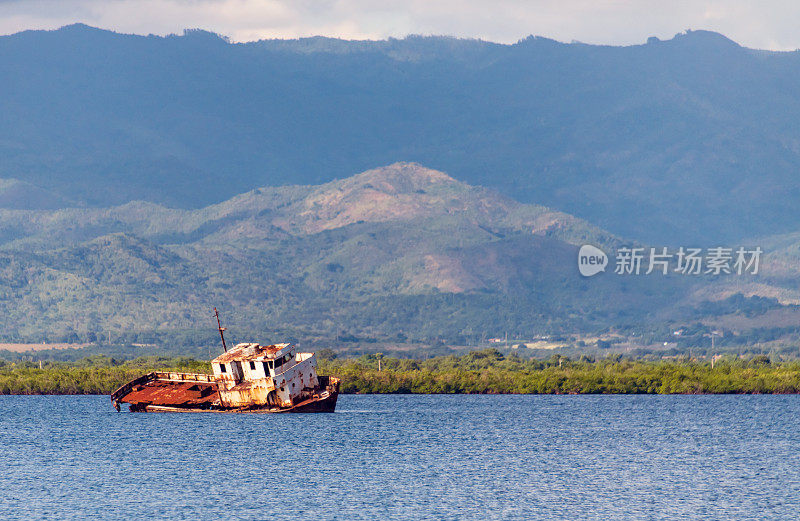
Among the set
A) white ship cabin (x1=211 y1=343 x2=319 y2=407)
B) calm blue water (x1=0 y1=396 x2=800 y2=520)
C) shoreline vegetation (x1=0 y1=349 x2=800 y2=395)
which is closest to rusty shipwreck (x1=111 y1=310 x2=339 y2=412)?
white ship cabin (x1=211 y1=343 x2=319 y2=407)

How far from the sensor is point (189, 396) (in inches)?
5310

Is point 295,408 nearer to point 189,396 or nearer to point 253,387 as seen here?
point 253,387

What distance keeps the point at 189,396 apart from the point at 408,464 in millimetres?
41447


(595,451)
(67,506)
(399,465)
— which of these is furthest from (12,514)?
(595,451)

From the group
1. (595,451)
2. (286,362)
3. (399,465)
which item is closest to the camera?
(399,465)

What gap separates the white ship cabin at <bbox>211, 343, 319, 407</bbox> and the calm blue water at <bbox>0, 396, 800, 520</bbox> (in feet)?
9.26

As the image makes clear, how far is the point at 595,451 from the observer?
354 feet

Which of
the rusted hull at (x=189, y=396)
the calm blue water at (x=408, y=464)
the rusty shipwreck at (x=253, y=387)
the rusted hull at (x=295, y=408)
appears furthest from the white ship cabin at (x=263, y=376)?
the calm blue water at (x=408, y=464)

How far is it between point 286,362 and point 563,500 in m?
49.6

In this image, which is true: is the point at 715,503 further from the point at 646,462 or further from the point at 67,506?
the point at 67,506

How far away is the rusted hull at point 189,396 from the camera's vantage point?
130250 mm

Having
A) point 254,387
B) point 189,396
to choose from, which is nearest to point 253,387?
point 254,387

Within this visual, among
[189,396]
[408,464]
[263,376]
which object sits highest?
[263,376]

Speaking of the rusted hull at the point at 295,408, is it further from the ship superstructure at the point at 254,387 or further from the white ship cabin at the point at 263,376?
the white ship cabin at the point at 263,376
